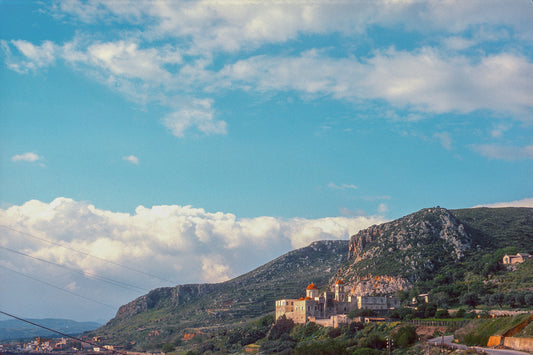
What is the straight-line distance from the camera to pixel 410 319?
76.0m

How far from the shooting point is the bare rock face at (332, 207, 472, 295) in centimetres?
10469

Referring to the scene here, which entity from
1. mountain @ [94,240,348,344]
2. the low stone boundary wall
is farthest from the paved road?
mountain @ [94,240,348,344]

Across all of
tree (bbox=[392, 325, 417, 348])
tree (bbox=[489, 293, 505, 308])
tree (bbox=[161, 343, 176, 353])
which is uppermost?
tree (bbox=[489, 293, 505, 308])

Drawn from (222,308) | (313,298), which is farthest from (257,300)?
(313,298)

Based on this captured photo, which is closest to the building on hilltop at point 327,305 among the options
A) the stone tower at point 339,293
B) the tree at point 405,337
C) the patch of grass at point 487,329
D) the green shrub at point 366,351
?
the stone tower at point 339,293

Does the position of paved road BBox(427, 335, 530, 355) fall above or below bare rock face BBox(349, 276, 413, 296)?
below

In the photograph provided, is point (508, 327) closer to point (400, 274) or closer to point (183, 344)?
point (400, 274)

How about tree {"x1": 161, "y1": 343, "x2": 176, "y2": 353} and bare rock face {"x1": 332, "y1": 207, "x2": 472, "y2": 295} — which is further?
tree {"x1": 161, "y1": 343, "x2": 176, "y2": 353}

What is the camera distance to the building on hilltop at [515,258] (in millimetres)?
97250

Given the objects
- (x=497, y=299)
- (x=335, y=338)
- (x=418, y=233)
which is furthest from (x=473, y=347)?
(x=418, y=233)

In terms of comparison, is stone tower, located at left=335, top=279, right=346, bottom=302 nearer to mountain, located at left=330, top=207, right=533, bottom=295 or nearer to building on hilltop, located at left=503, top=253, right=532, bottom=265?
mountain, located at left=330, top=207, right=533, bottom=295

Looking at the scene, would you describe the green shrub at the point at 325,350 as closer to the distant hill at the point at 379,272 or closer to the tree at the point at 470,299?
the tree at the point at 470,299

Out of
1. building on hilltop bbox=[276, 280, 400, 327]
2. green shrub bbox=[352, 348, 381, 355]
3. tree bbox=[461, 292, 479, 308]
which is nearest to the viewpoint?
green shrub bbox=[352, 348, 381, 355]

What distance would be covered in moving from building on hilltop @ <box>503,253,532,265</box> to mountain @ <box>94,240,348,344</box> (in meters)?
49.0
